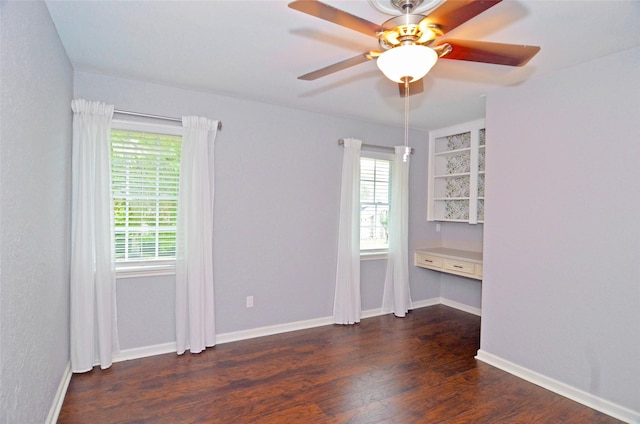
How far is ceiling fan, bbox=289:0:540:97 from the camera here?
1.42m

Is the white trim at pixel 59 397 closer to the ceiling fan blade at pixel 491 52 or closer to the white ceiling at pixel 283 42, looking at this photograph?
the white ceiling at pixel 283 42

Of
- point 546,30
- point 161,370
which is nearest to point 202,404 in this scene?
point 161,370

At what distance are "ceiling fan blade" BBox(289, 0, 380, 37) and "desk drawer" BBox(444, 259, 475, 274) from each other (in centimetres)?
310

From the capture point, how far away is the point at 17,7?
1.51 metres

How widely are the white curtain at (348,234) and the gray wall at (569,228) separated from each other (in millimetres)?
1446

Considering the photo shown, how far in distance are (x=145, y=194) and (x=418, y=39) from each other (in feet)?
8.54

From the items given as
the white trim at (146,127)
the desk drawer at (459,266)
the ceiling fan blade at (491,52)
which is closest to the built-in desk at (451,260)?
the desk drawer at (459,266)

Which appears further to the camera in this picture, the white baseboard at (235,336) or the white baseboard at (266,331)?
the white baseboard at (266,331)

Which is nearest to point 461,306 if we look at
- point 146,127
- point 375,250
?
point 375,250

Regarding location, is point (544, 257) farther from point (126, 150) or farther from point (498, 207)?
point (126, 150)

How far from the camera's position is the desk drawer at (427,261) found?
4441 mm

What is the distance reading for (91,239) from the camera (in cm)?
282

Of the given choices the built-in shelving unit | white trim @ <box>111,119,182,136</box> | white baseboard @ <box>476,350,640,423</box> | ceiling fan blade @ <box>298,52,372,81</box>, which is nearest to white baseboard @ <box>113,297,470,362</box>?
the built-in shelving unit

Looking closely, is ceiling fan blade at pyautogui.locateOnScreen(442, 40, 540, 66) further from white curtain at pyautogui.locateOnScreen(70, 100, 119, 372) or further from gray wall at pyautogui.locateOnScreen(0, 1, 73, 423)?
white curtain at pyautogui.locateOnScreen(70, 100, 119, 372)
